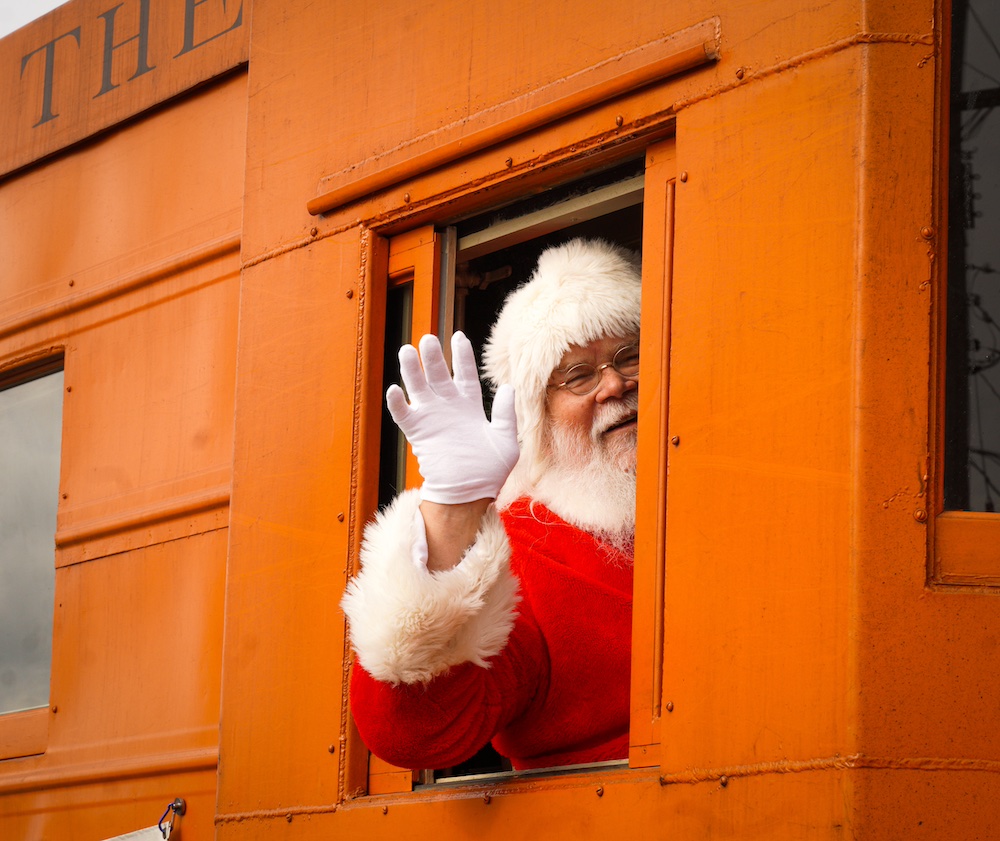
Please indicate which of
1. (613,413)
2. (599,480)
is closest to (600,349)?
(613,413)

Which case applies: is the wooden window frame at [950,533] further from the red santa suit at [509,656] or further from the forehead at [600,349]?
the forehead at [600,349]

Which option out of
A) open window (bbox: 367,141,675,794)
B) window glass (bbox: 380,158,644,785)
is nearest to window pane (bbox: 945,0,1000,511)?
open window (bbox: 367,141,675,794)

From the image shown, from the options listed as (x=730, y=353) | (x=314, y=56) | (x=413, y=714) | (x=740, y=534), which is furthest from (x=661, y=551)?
(x=314, y=56)

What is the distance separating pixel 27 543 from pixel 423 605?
2.22 m

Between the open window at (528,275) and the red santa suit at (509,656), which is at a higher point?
the open window at (528,275)

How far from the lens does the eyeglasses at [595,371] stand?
125 inches

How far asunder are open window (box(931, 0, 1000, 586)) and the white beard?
3.03ft

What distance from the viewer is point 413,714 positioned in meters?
2.70

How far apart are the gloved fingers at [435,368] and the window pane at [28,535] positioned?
2057 mm

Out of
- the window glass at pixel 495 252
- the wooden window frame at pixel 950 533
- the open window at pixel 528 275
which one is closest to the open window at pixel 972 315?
the wooden window frame at pixel 950 533

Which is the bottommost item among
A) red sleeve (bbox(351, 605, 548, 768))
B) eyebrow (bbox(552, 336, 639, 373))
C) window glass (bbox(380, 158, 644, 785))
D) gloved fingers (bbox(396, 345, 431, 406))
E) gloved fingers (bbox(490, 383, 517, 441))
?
red sleeve (bbox(351, 605, 548, 768))

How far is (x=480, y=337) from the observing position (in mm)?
3307

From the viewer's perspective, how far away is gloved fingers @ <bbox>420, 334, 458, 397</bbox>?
263 centimetres

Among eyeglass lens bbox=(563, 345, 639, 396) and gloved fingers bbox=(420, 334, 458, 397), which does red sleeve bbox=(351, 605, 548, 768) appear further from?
eyeglass lens bbox=(563, 345, 639, 396)
